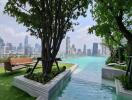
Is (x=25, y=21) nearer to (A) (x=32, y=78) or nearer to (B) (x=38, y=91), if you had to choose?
(A) (x=32, y=78)

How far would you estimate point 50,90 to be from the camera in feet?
38.0

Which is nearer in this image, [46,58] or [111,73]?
[46,58]

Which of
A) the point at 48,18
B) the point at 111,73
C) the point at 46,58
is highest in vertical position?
the point at 48,18

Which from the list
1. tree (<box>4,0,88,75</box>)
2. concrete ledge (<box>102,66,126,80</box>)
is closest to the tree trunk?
tree (<box>4,0,88,75</box>)

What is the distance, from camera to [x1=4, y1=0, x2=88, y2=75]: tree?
51.1ft

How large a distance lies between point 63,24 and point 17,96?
682cm

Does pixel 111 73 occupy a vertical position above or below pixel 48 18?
below

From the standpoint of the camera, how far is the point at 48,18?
15.6 meters

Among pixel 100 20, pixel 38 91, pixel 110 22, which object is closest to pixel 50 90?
pixel 38 91

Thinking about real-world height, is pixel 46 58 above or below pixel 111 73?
above

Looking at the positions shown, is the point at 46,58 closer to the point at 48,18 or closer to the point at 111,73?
the point at 48,18

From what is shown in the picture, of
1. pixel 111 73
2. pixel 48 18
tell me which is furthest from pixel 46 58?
pixel 111 73

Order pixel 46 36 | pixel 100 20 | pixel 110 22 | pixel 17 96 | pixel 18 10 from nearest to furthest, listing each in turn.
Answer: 1. pixel 17 96
2. pixel 46 36
3. pixel 18 10
4. pixel 110 22
5. pixel 100 20

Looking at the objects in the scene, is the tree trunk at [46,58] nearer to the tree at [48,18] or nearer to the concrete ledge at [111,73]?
the tree at [48,18]
